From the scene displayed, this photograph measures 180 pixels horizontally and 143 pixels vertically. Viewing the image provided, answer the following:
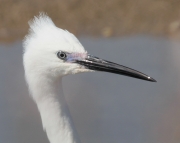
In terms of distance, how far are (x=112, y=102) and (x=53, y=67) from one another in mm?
4633

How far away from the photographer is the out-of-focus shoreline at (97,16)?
1283 cm

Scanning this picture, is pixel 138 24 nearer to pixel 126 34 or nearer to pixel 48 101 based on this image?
pixel 126 34

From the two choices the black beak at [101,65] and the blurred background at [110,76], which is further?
the blurred background at [110,76]

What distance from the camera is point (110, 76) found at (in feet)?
35.4

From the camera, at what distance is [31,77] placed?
529 centimetres

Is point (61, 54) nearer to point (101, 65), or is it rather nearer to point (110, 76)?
point (101, 65)

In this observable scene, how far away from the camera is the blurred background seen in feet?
30.5

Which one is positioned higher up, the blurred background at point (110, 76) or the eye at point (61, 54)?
the blurred background at point (110, 76)

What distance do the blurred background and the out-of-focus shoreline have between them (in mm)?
21

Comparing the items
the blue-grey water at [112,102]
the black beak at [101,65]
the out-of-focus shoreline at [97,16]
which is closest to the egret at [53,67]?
the black beak at [101,65]

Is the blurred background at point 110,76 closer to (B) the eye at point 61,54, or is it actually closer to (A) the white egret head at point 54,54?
(A) the white egret head at point 54,54

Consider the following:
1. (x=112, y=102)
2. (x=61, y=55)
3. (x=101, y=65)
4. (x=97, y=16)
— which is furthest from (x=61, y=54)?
(x=97, y=16)

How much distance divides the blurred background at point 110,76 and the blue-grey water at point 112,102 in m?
0.01

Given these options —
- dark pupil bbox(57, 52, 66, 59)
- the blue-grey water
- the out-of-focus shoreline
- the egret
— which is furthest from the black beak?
the out-of-focus shoreline
